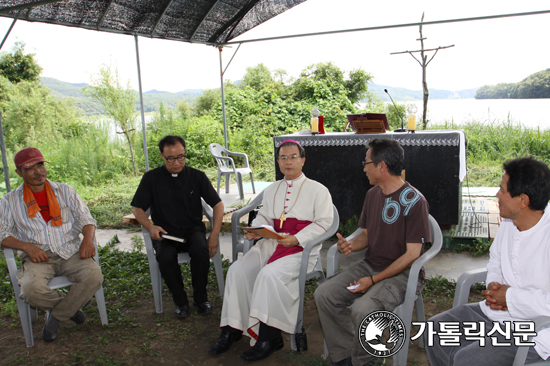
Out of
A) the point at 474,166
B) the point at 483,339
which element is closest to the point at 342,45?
the point at 474,166

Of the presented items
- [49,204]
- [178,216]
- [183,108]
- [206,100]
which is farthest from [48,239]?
[183,108]

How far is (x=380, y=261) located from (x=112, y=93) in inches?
324

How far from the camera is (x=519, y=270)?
1824mm

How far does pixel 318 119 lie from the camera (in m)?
5.19

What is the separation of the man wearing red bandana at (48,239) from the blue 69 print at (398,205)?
2.05 metres

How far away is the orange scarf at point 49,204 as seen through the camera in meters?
2.94

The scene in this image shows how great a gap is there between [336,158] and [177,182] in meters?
2.15

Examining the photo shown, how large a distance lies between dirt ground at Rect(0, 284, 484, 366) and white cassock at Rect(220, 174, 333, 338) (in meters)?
0.25

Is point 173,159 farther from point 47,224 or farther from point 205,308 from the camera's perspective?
point 205,308

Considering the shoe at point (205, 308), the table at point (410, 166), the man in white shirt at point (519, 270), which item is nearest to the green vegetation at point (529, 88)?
the table at point (410, 166)

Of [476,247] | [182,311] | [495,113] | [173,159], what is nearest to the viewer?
[182,311]

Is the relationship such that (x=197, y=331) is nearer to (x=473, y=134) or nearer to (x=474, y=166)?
(x=474, y=166)

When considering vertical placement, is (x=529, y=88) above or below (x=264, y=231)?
above

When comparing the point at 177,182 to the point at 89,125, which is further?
the point at 89,125
